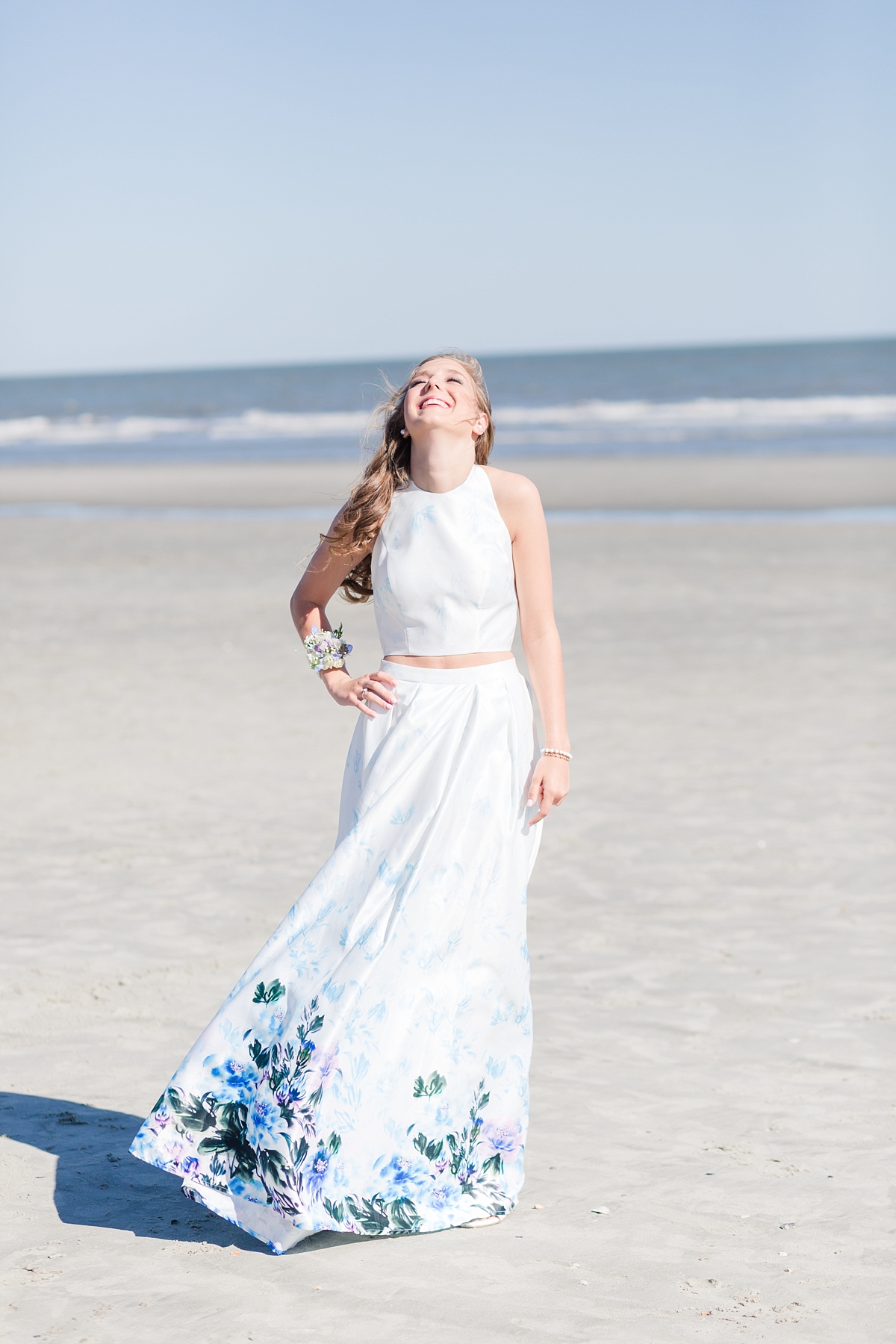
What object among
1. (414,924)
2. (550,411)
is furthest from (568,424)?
(414,924)

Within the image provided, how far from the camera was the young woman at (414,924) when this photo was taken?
9.81 ft

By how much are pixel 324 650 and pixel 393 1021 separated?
91cm

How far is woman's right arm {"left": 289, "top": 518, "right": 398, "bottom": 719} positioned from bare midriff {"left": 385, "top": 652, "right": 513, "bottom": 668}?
6cm

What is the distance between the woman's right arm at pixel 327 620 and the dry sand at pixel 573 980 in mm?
1178

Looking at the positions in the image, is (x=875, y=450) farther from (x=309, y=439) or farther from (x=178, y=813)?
(x=178, y=813)

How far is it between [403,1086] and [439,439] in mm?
1412

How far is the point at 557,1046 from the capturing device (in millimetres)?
4305

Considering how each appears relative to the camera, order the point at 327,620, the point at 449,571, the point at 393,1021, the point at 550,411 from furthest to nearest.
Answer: the point at 550,411, the point at 327,620, the point at 449,571, the point at 393,1021

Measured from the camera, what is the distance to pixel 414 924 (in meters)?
3.06

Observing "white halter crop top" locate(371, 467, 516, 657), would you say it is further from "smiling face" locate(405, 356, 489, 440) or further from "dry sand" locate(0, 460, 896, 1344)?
"dry sand" locate(0, 460, 896, 1344)

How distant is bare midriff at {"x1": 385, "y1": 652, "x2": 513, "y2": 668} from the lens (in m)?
3.25

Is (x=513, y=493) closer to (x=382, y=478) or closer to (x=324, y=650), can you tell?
(x=382, y=478)

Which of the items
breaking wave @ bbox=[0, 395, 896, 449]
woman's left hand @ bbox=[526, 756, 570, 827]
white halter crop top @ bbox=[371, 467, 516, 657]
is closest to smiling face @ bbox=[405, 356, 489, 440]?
white halter crop top @ bbox=[371, 467, 516, 657]

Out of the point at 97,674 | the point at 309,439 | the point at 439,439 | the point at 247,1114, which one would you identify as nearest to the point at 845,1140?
the point at 247,1114
